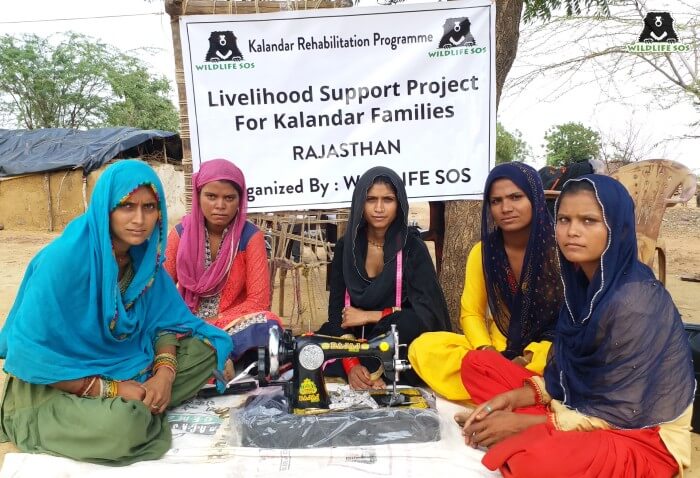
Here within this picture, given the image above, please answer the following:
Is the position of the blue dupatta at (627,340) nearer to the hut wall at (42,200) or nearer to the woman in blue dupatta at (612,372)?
the woman in blue dupatta at (612,372)

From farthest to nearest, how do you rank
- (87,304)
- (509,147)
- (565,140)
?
(509,147)
(565,140)
(87,304)

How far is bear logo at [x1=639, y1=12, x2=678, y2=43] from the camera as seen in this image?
24.1 feet

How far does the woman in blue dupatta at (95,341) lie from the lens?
7.02 ft

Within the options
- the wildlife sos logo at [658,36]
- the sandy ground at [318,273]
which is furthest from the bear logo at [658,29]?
the sandy ground at [318,273]

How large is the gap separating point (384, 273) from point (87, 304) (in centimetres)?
154

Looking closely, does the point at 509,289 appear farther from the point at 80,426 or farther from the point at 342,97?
the point at 80,426

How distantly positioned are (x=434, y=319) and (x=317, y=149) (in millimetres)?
1342

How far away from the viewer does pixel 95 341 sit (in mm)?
2314

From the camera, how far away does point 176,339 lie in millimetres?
2686

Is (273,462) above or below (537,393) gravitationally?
below

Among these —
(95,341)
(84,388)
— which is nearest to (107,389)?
(84,388)

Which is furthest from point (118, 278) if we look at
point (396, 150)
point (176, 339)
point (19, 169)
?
point (19, 169)

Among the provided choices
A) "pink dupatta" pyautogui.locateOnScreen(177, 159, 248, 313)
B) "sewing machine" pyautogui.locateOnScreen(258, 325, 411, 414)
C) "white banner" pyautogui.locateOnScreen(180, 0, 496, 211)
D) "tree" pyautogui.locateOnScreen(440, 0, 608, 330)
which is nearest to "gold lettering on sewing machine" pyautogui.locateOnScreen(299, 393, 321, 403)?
"sewing machine" pyautogui.locateOnScreen(258, 325, 411, 414)

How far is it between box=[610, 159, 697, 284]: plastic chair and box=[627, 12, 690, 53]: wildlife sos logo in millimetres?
4346
